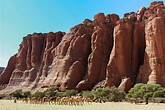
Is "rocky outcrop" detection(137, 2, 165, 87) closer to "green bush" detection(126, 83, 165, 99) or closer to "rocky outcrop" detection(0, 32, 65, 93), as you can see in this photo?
"green bush" detection(126, 83, 165, 99)

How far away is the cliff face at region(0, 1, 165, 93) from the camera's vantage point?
41.5 meters

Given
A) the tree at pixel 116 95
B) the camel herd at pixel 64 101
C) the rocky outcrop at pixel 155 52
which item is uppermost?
the rocky outcrop at pixel 155 52

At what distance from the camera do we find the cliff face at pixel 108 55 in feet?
136

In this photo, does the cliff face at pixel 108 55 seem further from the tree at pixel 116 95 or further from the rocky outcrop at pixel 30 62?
the tree at pixel 116 95

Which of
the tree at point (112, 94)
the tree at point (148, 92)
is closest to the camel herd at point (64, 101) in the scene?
the tree at point (112, 94)

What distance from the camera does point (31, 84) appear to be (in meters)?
67.2

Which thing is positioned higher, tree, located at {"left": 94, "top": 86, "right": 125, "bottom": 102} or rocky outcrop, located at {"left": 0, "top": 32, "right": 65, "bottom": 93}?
rocky outcrop, located at {"left": 0, "top": 32, "right": 65, "bottom": 93}

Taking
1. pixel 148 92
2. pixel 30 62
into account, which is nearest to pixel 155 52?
pixel 148 92

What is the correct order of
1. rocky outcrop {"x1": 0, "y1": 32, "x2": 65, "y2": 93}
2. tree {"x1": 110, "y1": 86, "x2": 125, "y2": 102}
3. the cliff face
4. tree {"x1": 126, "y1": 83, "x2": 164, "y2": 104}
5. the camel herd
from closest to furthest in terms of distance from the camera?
1. the camel herd
2. tree {"x1": 126, "y1": 83, "x2": 164, "y2": 104}
3. tree {"x1": 110, "y1": 86, "x2": 125, "y2": 102}
4. the cliff face
5. rocky outcrop {"x1": 0, "y1": 32, "x2": 65, "y2": 93}

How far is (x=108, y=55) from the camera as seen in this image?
178 feet

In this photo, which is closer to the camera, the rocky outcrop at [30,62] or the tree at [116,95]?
the tree at [116,95]

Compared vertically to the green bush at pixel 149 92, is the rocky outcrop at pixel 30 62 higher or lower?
higher

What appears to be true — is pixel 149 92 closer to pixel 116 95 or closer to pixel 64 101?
pixel 116 95

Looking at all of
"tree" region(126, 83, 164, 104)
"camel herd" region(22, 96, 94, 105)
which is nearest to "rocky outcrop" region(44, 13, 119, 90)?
"camel herd" region(22, 96, 94, 105)
